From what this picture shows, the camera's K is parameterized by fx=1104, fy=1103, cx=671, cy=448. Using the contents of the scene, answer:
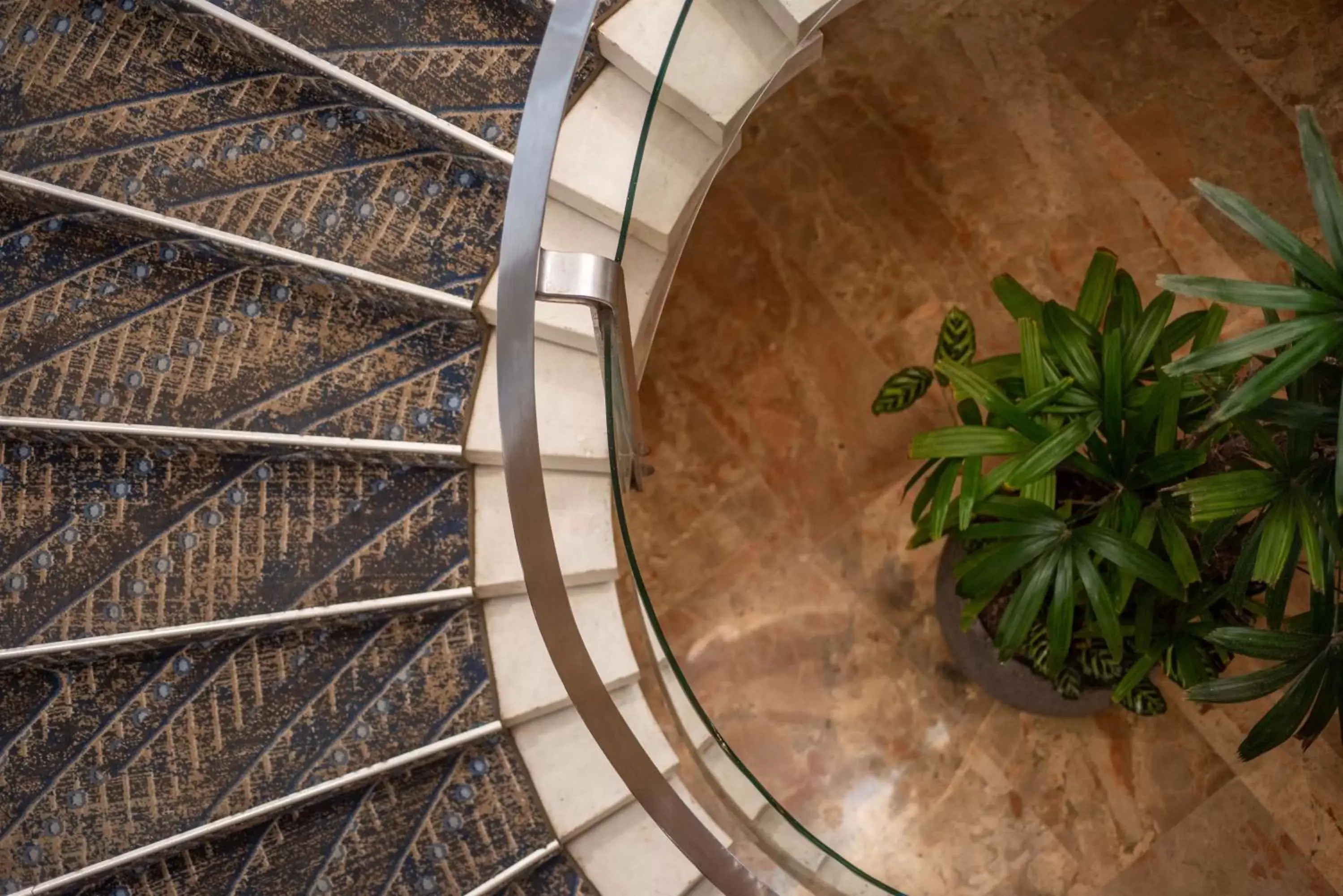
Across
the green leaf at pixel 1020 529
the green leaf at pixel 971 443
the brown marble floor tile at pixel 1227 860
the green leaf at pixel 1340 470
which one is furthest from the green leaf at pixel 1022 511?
the brown marble floor tile at pixel 1227 860

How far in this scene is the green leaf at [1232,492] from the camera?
6.59 feet

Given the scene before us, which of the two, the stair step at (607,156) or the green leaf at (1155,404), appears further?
the stair step at (607,156)

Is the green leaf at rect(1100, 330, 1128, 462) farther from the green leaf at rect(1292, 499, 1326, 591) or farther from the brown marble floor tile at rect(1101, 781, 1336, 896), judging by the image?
the brown marble floor tile at rect(1101, 781, 1336, 896)

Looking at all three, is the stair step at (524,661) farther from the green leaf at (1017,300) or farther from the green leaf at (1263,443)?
the green leaf at (1263,443)

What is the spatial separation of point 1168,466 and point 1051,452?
24 centimetres

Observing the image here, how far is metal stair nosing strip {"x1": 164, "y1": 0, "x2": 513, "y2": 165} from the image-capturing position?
8.07 feet

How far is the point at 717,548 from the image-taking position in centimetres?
384

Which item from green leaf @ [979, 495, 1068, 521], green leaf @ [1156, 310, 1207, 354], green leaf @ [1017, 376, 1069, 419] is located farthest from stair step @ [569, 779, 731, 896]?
green leaf @ [1156, 310, 1207, 354]

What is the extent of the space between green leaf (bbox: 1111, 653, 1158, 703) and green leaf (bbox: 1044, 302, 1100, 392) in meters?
0.81

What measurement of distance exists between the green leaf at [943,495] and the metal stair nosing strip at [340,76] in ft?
4.17

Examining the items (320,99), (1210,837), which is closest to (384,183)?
(320,99)

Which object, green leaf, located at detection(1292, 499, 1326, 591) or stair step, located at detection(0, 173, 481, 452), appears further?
stair step, located at detection(0, 173, 481, 452)

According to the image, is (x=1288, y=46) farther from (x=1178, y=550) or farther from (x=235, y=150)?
(x=235, y=150)

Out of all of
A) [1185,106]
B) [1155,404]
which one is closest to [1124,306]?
[1155,404]
